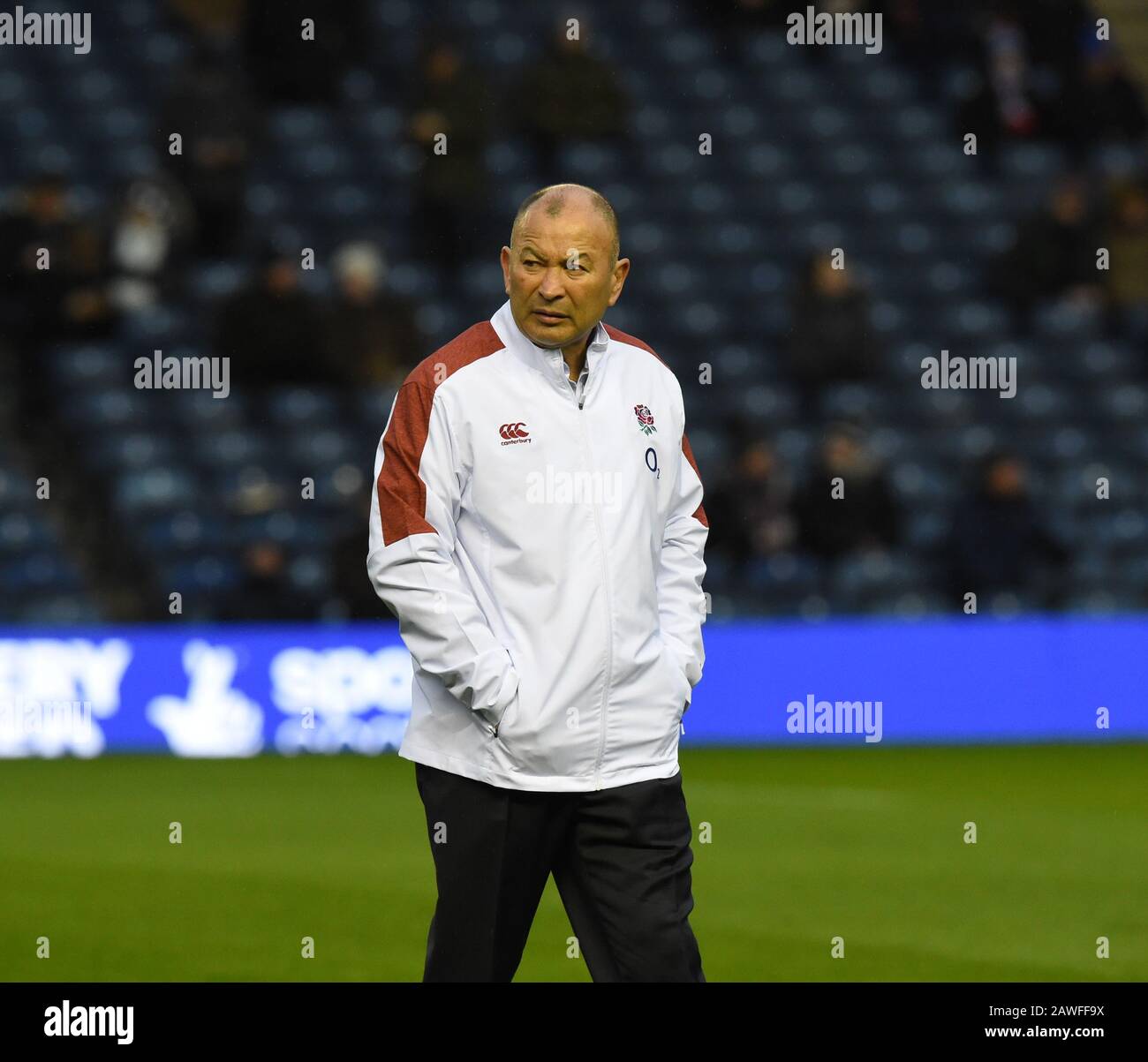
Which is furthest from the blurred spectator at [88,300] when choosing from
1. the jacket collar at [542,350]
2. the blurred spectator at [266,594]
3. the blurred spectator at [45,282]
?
the jacket collar at [542,350]

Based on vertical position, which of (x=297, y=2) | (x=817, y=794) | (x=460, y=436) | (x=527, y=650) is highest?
(x=297, y=2)

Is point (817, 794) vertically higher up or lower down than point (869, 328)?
lower down

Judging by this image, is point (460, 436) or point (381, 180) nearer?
point (460, 436)

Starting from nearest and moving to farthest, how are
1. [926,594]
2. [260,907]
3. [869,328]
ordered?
[260,907]
[926,594]
[869,328]

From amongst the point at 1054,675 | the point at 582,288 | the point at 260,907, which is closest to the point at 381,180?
the point at 1054,675

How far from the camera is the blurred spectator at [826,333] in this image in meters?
14.3

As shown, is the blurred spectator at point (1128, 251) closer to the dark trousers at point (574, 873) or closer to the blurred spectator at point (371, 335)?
the blurred spectator at point (371, 335)

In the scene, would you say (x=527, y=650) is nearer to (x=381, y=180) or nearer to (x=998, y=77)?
(x=381, y=180)

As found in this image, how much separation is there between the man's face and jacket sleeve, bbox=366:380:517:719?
0.27 m

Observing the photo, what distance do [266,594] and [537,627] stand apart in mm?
8102

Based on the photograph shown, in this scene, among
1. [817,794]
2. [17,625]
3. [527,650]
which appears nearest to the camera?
[527,650]

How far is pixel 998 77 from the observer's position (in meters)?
16.7

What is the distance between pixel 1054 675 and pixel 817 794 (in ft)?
8.23

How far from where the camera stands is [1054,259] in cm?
1567
